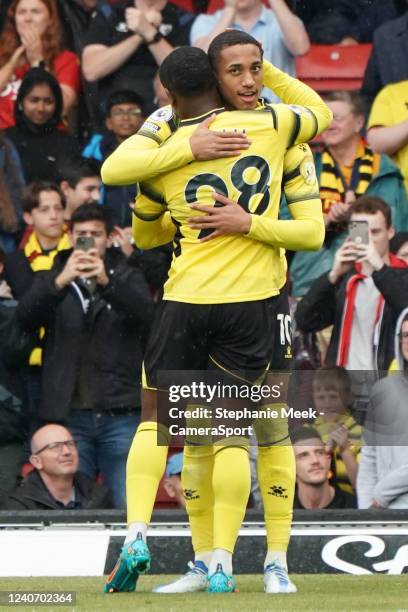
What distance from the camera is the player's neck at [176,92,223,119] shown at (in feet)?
18.6

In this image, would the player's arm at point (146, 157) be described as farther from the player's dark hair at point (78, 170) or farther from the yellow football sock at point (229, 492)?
the player's dark hair at point (78, 170)

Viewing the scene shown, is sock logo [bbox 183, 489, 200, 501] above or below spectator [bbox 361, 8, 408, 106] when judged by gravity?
below

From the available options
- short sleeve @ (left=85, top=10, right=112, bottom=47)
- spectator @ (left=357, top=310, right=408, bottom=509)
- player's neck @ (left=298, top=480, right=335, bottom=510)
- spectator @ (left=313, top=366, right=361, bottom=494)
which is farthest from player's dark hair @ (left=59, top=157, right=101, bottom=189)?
player's neck @ (left=298, top=480, right=335, bottom=510)

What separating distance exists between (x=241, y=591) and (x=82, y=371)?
3.64 metres

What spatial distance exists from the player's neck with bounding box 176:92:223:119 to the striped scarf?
3896mm

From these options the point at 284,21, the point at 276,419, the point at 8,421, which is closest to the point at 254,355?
the point at 276,419

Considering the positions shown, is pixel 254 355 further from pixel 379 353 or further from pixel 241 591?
pixel 379 353

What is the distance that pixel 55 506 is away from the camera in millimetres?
8383

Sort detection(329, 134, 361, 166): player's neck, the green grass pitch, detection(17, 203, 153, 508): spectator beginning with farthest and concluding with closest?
detection(329, 134, 361, 166): player's neck, detection(17, 203, 153, 508): spectator, the green grass pitch

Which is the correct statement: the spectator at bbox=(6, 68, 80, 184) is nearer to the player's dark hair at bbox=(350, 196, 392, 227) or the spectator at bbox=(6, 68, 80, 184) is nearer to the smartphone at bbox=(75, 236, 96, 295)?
the smartphone at bbox=(75, 236, 96, 295)

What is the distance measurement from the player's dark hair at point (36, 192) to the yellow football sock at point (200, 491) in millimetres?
4054

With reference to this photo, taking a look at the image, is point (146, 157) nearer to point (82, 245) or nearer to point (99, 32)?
point (82, 245)

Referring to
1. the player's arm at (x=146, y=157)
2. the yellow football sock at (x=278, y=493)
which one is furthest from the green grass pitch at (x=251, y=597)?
the player's arm at (x=146, y=157)

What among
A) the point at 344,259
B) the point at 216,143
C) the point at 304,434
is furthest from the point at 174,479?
the point at 216,143
